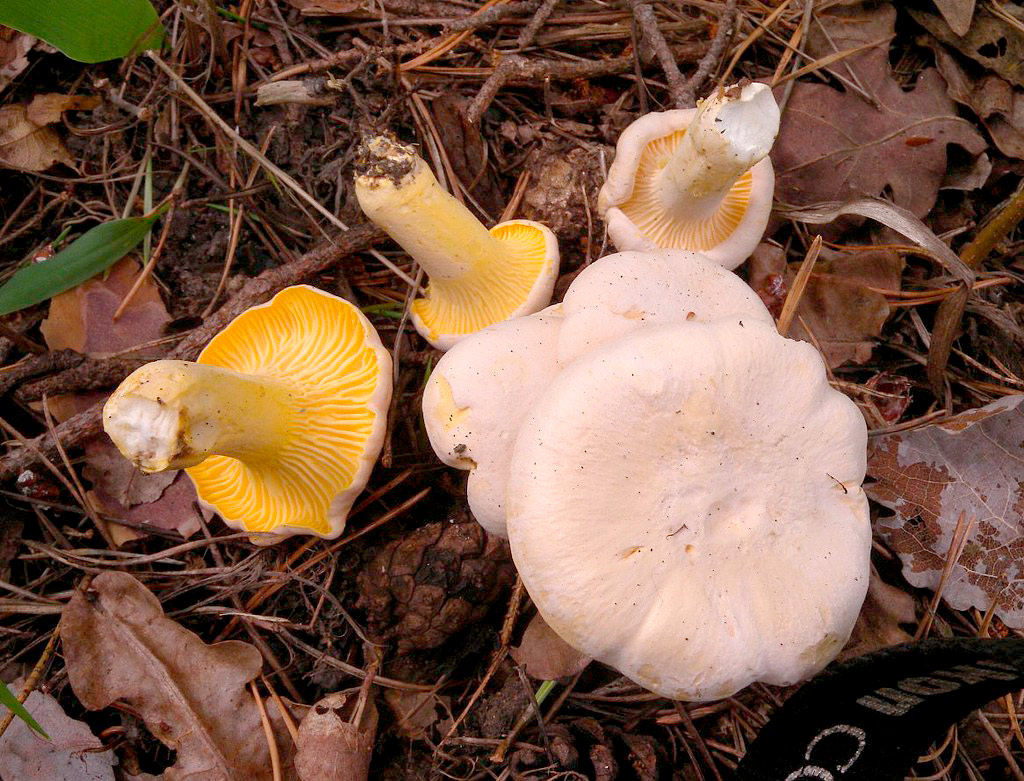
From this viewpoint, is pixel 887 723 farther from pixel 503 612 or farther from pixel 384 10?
pixel 384 10

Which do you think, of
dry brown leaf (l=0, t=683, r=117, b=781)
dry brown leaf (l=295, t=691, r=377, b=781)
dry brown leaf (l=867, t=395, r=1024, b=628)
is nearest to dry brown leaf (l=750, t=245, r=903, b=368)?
dry brown leaf (l=867, t=395, r=1024, b=628)

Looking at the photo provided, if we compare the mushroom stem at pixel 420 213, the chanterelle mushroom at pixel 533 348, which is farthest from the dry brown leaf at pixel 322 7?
the chanterelle mushroom at pixel 533 348

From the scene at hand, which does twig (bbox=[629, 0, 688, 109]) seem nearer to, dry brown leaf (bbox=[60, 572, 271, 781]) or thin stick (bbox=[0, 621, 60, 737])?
dry brown leaf (bbox=[60, 572, 271, 781])

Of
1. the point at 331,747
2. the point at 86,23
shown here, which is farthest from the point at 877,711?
the point at 86,23

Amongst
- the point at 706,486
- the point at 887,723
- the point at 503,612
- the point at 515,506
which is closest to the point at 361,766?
the point at 503,612

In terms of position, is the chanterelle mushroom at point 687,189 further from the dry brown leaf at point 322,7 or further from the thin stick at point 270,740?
the thin stick at point 270,740

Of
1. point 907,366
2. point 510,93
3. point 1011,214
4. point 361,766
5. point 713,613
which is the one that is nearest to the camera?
point 713,613
